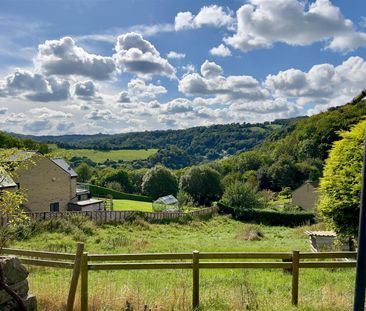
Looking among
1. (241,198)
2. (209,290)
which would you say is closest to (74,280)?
(209,290)

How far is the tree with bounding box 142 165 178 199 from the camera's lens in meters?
77.2

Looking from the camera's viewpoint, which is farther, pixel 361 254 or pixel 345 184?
pixel 345 184

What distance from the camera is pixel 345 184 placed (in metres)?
11.0

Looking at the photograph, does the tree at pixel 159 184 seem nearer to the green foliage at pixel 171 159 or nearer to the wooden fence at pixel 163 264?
the wooden fence at pixel 163 264

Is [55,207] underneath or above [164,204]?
above

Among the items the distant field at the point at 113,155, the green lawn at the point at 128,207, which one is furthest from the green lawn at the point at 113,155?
the green lawn at the point at 128,207

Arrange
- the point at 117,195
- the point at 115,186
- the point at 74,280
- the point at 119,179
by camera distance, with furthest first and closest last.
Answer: the point at 119,179 → the point at 115,186 → the point at 117,195 → the point at 74,280

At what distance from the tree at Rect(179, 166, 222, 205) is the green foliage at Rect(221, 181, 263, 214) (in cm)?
2131

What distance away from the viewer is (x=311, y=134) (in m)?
95.9

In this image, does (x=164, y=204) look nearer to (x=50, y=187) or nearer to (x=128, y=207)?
(x=128, y=207)

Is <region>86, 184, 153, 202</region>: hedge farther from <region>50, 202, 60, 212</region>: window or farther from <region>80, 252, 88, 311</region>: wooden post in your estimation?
<region>80, 252, 88, 311</region>: wooden post

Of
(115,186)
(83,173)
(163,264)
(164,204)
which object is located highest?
(163,264)

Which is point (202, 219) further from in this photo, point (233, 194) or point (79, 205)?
point (79, 205)

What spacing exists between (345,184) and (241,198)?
130 feet
